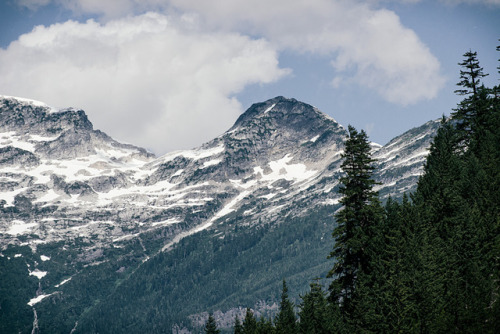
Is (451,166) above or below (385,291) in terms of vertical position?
above

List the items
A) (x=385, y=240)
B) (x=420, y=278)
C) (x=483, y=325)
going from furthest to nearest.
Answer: (x=385, y=240) < (x=420, y=278) < (x=483, y=325)

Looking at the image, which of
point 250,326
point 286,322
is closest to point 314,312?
point 286,322

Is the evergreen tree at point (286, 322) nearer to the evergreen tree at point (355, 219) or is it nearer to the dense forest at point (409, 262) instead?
the dense forest at point (409, 262)

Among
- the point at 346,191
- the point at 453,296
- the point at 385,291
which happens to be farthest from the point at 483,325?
the point at 346,191

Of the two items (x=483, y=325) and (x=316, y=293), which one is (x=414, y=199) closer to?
(x=316, y=293)

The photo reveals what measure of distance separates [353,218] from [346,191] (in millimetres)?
3003

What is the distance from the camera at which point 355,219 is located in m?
59.9

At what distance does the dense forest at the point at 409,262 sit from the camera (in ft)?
183

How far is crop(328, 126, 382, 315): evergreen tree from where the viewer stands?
5831cm

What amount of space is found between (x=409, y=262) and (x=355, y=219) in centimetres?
767

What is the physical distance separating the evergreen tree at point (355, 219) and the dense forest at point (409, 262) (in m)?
0.11

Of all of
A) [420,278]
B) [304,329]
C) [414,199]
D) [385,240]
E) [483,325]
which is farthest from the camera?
[414,199]

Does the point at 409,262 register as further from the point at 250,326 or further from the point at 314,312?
the point at 250,326

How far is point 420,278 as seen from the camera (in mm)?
57594
